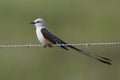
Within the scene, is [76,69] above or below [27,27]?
below

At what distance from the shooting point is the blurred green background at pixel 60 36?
443 inches

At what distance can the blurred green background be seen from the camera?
1126 cm

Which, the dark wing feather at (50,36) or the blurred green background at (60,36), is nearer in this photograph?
the dark wing feather at (50,36)

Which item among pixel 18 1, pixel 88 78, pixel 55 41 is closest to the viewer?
pixel 55 41

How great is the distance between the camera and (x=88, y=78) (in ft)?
36.4

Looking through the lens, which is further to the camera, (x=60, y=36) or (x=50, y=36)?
(x=60, y=36)

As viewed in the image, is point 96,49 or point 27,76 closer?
point 27,76

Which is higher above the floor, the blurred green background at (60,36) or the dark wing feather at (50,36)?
the blurred green background at (60,36)

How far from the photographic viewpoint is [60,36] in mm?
13422

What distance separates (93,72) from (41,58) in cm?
103

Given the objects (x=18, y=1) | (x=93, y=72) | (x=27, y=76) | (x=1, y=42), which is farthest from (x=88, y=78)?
(x=18, y=1)

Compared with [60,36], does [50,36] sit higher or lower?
lower

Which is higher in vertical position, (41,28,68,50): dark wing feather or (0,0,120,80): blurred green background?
(0,0,120,80): blurred green background

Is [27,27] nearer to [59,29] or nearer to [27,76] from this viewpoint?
[59,29]
